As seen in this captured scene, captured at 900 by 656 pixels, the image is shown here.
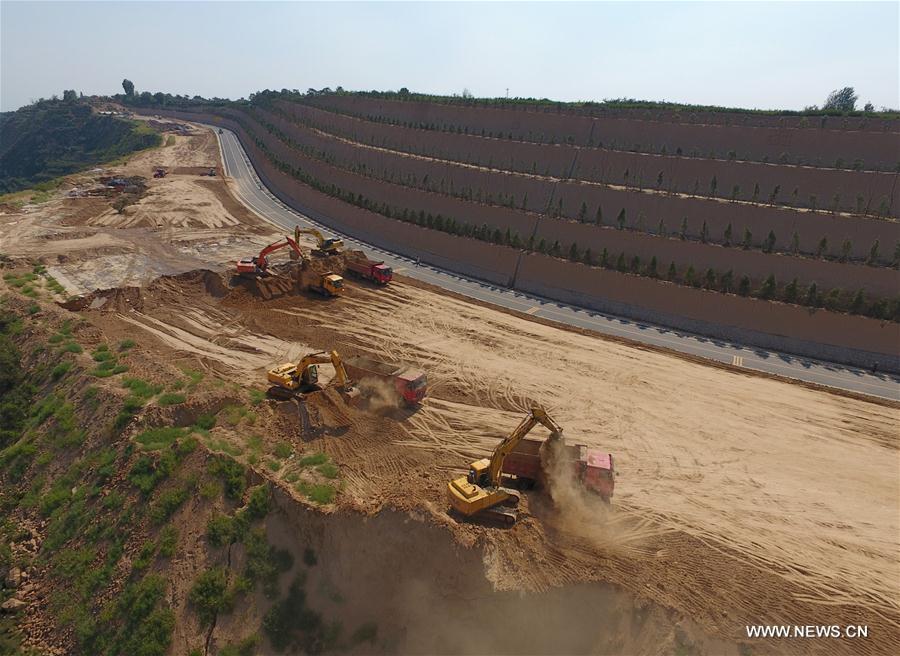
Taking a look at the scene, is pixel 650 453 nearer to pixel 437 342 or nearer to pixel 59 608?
pixel 437 342

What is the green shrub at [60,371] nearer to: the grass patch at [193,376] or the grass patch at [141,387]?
the grass patch at [141,387]

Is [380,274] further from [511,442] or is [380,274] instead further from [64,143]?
[64,143]

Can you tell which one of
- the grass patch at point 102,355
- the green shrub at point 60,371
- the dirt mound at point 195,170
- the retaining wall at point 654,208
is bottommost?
the green shrub at point 60,371

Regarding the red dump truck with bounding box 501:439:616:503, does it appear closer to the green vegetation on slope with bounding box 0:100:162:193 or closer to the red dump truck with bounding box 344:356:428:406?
the red dump truck with bounding box 344:356:428:406

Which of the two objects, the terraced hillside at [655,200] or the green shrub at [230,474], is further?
the terraced hillside at [655,200]

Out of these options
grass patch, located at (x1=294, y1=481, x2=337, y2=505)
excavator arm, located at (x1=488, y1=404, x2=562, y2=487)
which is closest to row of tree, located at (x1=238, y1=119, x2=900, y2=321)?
excavator arm, located at (x1=488, y1=404, x2=562, y2=487)

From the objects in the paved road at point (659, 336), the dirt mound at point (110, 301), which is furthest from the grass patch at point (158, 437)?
the paved road at point (659, 336)
